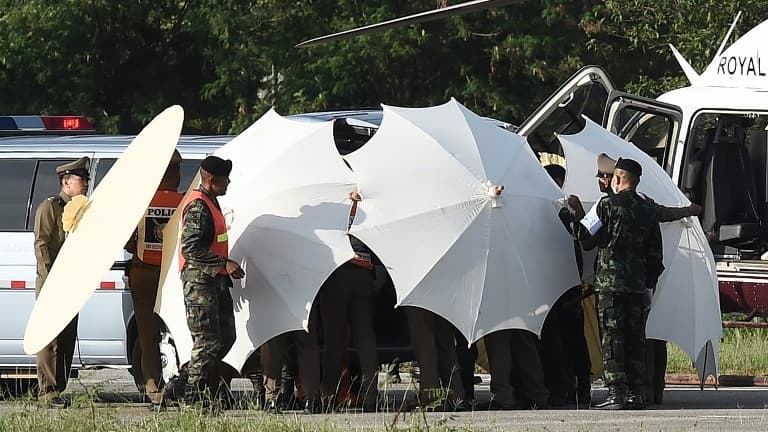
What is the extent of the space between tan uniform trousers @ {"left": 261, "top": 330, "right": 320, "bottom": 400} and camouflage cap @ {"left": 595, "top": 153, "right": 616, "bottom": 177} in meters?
2.32

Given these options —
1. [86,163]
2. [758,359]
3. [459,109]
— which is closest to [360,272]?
[459,109]

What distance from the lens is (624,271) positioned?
11.2 m

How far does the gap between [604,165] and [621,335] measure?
1210 millimetres


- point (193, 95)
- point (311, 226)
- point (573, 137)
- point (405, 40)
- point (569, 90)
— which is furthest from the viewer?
point (193, 95)

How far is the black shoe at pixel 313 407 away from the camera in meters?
11.2

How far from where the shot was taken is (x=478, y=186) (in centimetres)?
1095

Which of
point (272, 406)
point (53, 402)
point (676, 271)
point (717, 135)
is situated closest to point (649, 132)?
point (717, 135)

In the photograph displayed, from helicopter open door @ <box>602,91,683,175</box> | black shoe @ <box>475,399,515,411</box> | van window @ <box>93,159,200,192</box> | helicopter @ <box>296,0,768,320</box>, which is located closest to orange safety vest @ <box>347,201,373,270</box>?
black shoe @ <box>475,399,515,411</box>

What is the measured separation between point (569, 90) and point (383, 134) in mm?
3911

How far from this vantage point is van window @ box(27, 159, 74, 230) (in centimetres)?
1242

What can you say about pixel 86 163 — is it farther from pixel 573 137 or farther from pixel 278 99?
pixel 278 99

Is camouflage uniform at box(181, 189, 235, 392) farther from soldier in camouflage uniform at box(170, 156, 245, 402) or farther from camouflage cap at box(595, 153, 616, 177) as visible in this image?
camouflage cap at box(595, 153, 616, 177)

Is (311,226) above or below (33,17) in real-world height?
below

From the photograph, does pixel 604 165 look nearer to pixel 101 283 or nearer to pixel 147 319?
pixel 147 319
